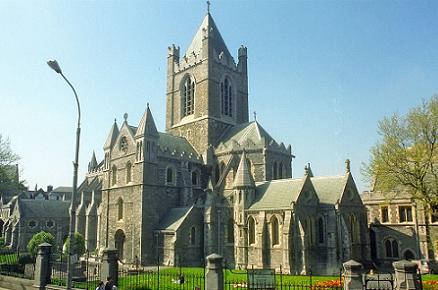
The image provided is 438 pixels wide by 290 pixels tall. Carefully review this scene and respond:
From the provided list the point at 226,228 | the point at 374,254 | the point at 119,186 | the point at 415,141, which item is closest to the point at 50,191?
the point at 119,186

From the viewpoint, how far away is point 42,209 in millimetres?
60219

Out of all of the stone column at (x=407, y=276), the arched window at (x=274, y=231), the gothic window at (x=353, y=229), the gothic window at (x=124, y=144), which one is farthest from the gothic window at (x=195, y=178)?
the stone column at (x=407, y=276)

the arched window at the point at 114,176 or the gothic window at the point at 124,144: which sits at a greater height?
the gothic window at the point at 124,144

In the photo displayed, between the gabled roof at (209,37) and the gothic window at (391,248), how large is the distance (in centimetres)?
2860

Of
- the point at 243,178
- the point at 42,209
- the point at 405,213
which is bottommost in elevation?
the point at 405,213

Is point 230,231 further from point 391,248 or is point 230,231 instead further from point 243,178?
point 391,248

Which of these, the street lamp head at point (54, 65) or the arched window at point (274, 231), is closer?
the street lamp head at point (54, 65)

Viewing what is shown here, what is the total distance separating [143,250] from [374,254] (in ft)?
71.0

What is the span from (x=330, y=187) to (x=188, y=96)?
22.3 m

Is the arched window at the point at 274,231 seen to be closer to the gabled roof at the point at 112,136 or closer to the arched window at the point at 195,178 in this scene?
the arched window at the point at 195,178

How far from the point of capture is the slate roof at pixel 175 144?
133 ft

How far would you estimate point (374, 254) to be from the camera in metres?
36.4

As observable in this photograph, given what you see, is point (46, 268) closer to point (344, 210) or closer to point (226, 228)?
point (226, 228)

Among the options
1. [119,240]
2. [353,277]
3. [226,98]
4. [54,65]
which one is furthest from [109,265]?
[226,98]
